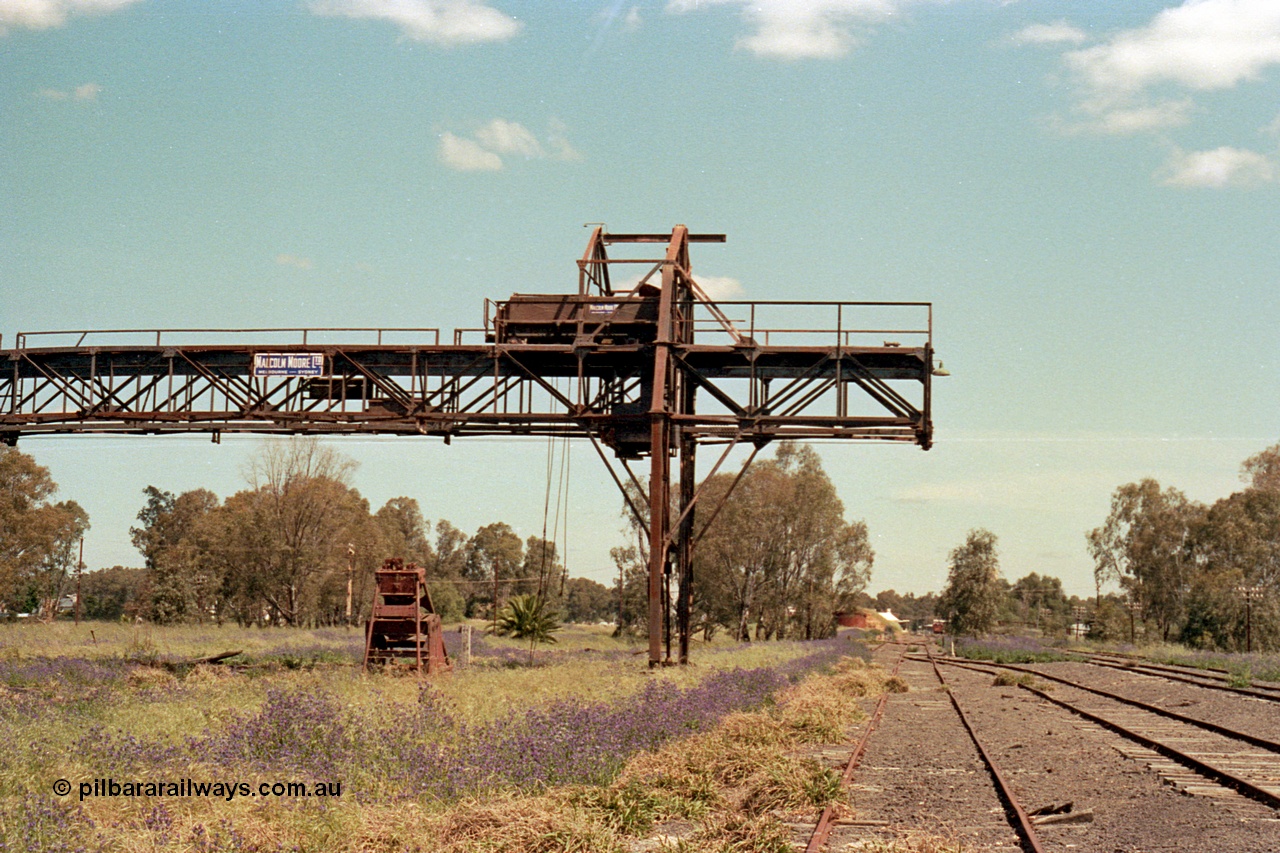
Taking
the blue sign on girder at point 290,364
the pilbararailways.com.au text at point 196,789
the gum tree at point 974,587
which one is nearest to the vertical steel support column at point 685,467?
the blue sign on girder at point 290,364

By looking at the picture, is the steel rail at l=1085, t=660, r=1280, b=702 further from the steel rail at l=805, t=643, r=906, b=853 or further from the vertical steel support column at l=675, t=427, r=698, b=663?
the vertical steel support column at l=675, t=427, r=698, b=663

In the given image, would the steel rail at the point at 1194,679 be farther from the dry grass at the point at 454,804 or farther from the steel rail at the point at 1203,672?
the dry grass at the point at 454,804

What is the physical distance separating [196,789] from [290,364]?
52.2 feet

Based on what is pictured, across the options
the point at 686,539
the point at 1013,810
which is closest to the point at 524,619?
the point at 686,539

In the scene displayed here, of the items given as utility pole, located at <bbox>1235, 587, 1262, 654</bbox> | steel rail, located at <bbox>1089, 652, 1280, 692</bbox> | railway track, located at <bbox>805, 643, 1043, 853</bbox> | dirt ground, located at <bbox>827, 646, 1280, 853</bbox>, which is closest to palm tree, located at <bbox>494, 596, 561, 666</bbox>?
steel rail, located at <bbox>1089, 652, 1280, 692</bbox>

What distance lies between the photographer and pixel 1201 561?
234ft

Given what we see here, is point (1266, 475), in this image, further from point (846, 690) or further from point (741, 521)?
point (846, 690)

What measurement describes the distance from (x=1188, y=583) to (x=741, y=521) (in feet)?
108

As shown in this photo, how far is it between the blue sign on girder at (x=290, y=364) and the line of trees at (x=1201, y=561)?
4423 centimetres

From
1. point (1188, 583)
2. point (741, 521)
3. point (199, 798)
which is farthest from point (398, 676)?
point (1188, 583)

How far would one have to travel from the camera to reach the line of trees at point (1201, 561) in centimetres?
5547

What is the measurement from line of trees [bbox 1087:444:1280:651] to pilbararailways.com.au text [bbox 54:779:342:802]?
168 feet

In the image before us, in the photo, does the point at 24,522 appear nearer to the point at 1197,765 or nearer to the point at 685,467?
the point at 685,467

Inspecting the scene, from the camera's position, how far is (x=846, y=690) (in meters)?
21.6
